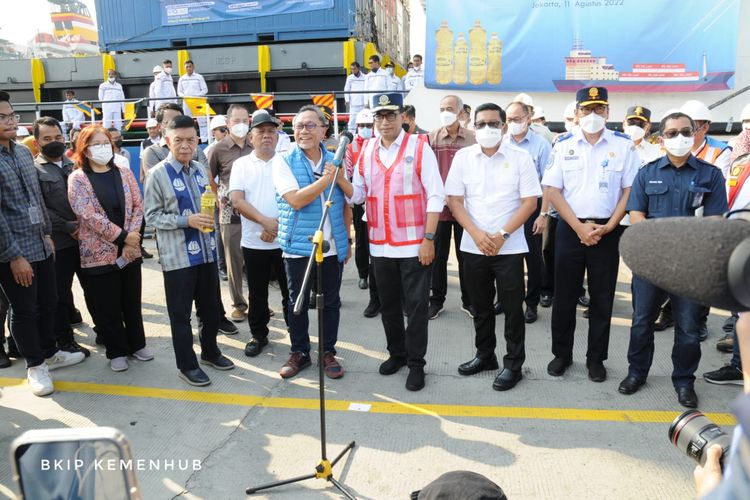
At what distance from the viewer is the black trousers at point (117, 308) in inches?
172

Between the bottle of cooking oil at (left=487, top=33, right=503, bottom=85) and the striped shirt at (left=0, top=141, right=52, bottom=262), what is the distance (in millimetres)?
7554

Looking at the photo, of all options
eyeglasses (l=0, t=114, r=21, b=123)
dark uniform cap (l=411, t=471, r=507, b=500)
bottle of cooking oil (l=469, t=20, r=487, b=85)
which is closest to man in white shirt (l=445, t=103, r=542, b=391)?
dark uniform cap (l=411, t=471, r=507, b=500)

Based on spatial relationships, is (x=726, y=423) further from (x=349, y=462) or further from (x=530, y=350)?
(x=349, y=462)

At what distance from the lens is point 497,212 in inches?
156

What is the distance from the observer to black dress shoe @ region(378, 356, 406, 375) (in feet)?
14.1

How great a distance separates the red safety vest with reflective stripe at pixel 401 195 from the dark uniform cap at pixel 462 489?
Answer: 7.33 feet

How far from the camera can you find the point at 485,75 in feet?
31.9

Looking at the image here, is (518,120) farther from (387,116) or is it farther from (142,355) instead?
(142,355)

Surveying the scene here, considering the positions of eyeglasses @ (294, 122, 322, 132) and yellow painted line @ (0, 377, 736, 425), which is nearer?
yellow painted line @ (0, 377, 736, 425)

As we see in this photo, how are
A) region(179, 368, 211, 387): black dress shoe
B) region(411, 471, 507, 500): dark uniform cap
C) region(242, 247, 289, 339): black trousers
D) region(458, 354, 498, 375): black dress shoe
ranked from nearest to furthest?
region(411, 471, 507, 500): dark uniform cap, region(179, 368, 211, 387): black dress shoe, region(458, 354, 498, 375): black dress shoe, region(242, 247, 289, 339): black trousers

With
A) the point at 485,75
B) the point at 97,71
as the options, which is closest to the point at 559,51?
the point at 485,75

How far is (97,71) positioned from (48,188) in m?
11.1

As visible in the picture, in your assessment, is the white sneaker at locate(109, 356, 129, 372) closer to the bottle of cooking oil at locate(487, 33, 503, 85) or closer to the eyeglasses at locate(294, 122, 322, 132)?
the eyeglasses at locate(294, 122, 322, 132)

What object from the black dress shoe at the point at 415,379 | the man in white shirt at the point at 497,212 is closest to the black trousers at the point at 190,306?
the black dress shoe at the point at 415,379
